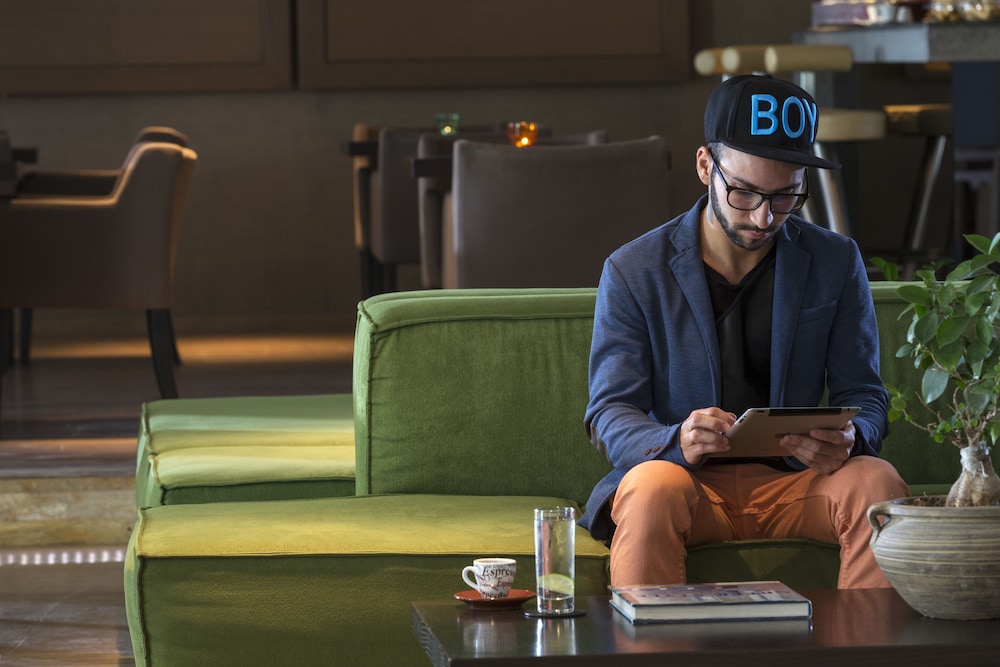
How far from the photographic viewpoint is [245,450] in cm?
319

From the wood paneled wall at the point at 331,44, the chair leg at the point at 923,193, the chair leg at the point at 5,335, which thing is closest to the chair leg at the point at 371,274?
the wood paneled wall at the point at 331,44

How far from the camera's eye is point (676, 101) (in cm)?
817

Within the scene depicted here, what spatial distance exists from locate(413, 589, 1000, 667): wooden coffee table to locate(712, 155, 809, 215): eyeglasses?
70cm

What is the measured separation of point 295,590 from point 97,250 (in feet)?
9.47

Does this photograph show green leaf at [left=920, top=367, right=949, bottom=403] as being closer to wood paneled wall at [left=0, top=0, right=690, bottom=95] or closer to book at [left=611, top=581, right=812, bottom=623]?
book at [left=611, top=581, right=812, bottom=623]

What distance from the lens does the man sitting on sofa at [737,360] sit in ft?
7.29

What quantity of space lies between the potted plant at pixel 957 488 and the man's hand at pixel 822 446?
0.24 metres

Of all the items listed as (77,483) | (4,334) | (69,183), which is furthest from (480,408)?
(69,183)

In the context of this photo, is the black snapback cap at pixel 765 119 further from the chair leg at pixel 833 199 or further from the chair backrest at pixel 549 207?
the chair leg at pixel 833 199

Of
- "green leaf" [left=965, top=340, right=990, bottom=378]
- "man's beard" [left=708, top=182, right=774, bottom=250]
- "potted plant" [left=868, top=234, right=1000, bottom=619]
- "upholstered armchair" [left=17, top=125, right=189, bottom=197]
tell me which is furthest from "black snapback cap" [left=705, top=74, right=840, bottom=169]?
"upholstered armchair" [left=17, top=125, right=189, bottom=197]

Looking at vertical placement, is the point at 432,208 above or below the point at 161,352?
above

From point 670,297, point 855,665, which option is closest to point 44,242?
point 670,297

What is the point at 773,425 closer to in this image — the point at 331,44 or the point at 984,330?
the point at 984,330

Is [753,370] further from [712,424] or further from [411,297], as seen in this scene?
[411,297]
